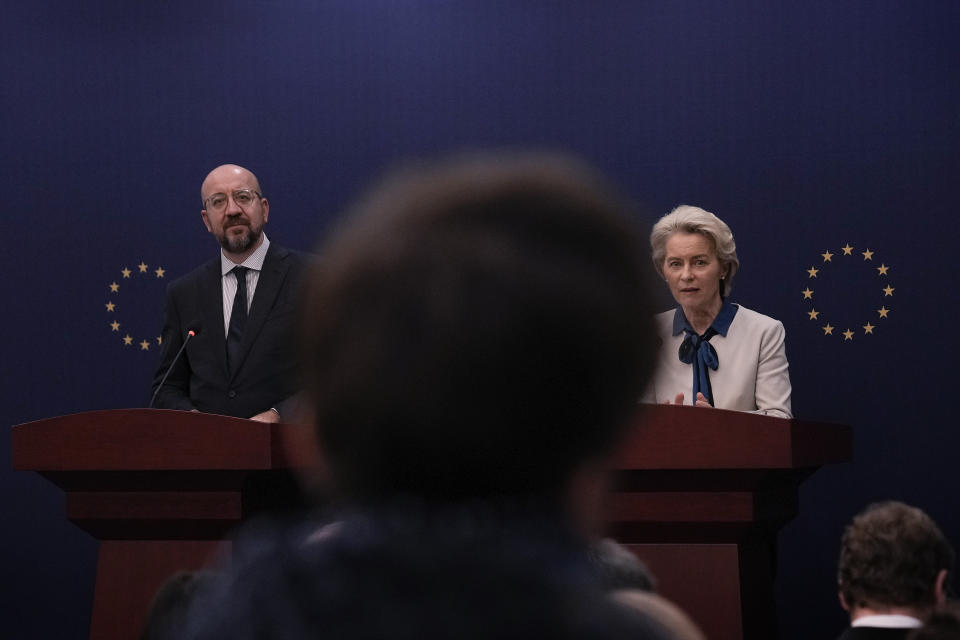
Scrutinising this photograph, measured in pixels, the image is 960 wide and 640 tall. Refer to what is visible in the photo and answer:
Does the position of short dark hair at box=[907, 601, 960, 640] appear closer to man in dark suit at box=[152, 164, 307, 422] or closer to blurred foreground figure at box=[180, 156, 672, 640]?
blurred foreground figure at box=[180, 156, 672, 640]

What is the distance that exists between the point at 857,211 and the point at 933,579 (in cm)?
233

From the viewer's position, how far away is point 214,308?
371cm

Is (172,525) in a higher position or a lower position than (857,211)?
lower

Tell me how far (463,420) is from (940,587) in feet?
5.43

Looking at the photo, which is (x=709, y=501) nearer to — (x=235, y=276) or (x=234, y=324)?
(x=234, y=324)

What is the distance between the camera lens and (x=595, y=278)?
551 millimetres

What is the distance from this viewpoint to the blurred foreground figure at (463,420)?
529 mm

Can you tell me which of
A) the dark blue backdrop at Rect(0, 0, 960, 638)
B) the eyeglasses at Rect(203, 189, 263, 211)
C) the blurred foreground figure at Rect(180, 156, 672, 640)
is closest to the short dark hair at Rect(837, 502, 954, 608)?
the blurred foreground figure at Rect(180, 156, 672, 640)

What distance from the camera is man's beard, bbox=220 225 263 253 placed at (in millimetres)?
3801

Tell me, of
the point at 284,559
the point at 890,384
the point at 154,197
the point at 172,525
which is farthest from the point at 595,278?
the point at 154,197

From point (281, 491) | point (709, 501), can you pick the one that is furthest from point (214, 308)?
point (709, 501)

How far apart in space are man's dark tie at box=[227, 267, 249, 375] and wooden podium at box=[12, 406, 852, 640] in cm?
91

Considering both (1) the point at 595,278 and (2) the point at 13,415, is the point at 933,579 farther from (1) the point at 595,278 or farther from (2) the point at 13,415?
(2) the point at 13,415

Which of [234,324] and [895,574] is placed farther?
[234,324]
